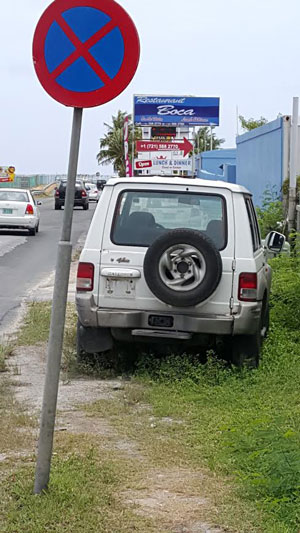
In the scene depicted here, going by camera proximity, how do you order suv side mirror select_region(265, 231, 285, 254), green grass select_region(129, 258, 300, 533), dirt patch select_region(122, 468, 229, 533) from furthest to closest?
suv side mirror select_region(265, 231, 285, 254)
green grass select_region(129, 258, 300, 533)
dirt patch select_region(122, 468, 229, 533)

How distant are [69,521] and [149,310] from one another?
3.48 metres

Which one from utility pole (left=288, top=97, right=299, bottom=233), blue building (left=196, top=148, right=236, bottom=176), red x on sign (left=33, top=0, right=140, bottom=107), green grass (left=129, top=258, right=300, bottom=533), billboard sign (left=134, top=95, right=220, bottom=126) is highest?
blue building (left=196, top=148, right=236, bottom=176)

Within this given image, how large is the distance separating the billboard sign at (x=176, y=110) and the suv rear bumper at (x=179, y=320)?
32.0 metres

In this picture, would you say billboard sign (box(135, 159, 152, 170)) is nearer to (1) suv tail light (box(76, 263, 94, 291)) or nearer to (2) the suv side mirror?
(2) the suv side mirror

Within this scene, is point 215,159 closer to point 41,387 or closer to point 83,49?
point 41,387

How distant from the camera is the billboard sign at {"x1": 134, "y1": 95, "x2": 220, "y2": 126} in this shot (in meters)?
39.4

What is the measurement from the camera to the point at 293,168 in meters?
18.3

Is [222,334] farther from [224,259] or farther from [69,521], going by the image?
[69,521]

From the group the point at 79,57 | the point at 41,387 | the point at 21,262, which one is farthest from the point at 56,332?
the point at 21,262

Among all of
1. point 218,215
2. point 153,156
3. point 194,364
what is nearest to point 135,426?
point 194,364

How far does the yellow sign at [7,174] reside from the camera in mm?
83363

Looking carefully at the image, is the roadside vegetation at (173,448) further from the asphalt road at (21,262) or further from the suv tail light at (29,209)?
the suv tail light at (29,209)

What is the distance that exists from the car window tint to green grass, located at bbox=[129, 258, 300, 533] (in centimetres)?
2042

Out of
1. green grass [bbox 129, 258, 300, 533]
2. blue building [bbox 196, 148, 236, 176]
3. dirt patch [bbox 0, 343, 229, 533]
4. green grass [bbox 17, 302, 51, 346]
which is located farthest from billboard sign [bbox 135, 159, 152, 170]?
dirt patch [bbox 0, 343, 229, 533]
